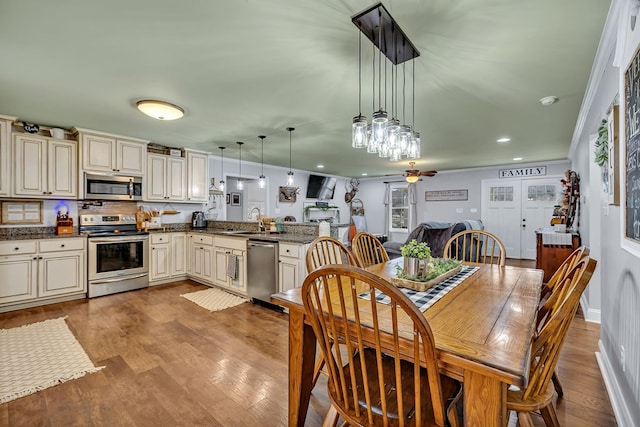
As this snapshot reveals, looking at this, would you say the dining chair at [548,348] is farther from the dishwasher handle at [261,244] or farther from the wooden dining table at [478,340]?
the dishwasher handle at [261,244]

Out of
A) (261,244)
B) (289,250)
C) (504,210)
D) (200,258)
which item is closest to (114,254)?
(200,258)

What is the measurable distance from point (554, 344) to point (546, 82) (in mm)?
2497

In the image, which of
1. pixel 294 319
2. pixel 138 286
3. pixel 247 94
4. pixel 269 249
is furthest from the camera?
pixel 138 286

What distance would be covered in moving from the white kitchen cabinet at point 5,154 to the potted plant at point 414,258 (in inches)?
182

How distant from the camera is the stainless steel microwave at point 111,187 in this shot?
404 cm

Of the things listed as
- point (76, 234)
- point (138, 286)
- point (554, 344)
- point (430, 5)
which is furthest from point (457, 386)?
point (76, 234)

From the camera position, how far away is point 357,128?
193 centimetres

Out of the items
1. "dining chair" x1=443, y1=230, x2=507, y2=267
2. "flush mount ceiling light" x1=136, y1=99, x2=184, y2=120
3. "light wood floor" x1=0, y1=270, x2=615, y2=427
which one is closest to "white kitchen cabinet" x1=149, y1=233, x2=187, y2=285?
"light wood floor" x1=0, y1=270, x2=615, y2=427

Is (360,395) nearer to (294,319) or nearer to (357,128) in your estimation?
(294,319)

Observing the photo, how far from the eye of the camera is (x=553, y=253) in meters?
3.75

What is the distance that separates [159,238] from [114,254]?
25.2 inches

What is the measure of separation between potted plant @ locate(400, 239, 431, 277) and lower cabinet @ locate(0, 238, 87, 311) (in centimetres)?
426

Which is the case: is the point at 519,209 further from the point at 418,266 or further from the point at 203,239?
the point at 203,239

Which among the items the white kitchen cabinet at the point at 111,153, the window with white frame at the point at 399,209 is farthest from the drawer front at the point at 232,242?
the window with white frame at the point at 399,209
